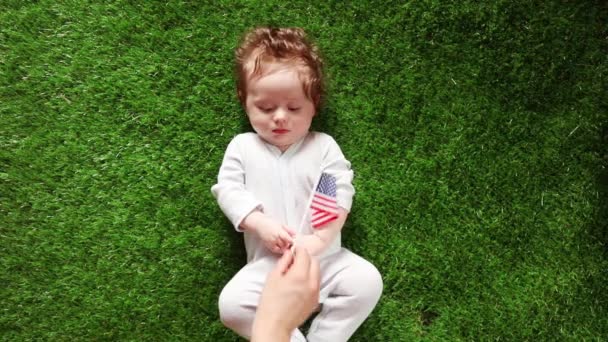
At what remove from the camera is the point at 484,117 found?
2.09 meters

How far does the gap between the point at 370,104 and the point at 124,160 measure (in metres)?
0.97

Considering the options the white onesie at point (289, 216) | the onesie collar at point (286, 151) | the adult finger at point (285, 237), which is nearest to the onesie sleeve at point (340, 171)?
the white onesie at point (289, 216)

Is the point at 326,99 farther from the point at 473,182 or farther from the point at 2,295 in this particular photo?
the point at 2,295

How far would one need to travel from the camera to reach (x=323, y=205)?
1754 millimetres

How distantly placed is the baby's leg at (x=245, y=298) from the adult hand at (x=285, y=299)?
7.9 inches

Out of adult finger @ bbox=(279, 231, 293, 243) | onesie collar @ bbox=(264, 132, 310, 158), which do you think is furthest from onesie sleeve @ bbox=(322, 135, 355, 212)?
adult finger @ bbox=(279, 231, 293, 243)

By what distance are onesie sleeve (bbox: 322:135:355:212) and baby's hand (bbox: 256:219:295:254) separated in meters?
0.23

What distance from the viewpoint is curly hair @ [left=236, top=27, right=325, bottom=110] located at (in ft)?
5.77

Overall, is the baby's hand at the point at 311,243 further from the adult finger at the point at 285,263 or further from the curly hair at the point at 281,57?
the curly hair at the point at 281,57

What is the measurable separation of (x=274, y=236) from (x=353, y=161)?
511 millimetres

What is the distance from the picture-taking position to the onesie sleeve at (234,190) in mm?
1743

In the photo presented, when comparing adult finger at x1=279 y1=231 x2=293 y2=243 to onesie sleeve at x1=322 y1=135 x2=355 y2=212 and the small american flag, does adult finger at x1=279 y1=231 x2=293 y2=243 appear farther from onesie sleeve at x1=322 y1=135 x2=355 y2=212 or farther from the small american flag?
onesie sleeve at x1=322 y1=135 x2=355 y2=212

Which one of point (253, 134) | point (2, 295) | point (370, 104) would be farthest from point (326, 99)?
point (2, 295)

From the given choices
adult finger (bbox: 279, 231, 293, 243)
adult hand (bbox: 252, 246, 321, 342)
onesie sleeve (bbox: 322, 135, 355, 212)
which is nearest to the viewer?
adult hand (bbox: 252, 246, 321, 342)
